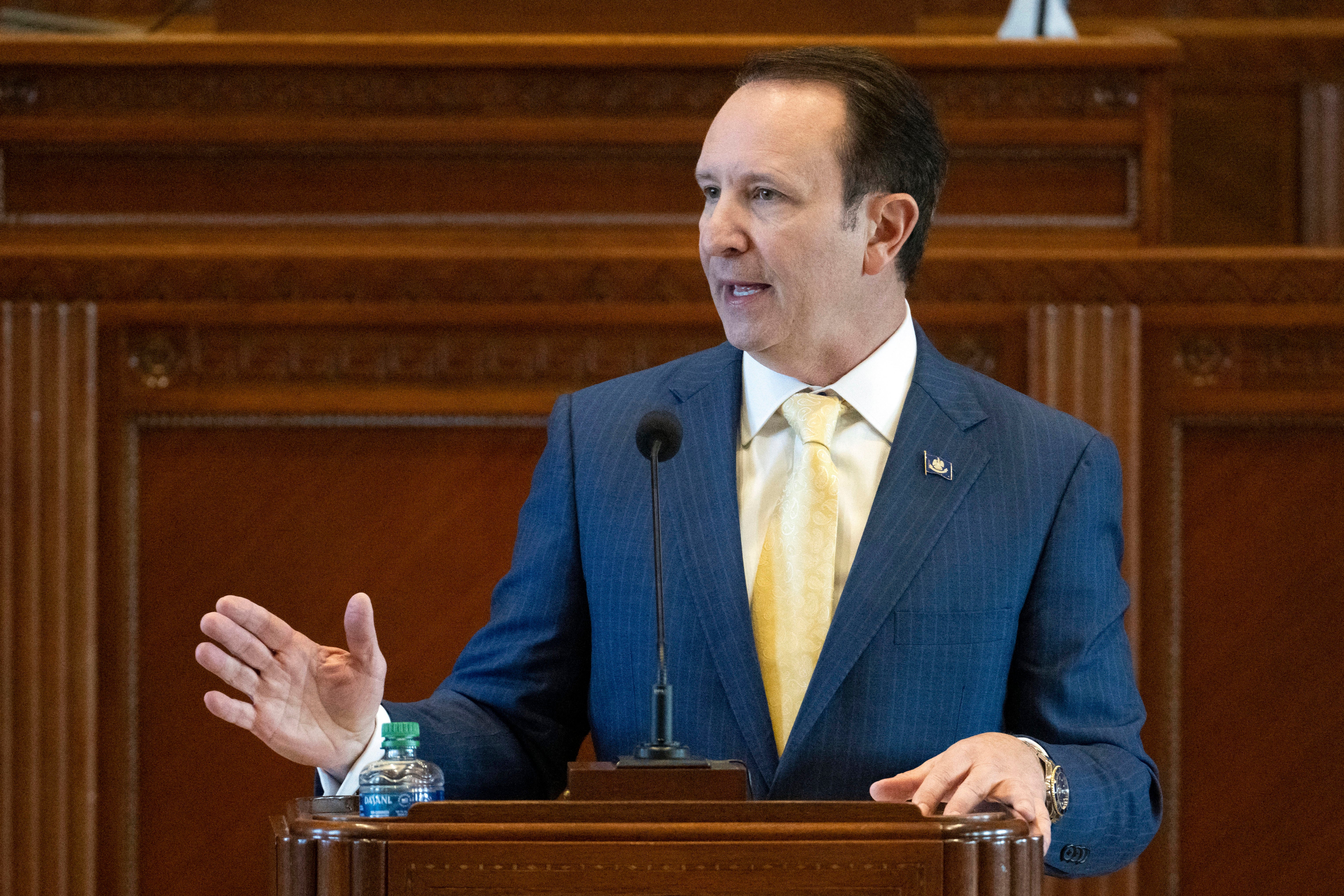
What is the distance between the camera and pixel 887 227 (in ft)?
7.32

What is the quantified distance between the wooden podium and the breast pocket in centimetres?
54

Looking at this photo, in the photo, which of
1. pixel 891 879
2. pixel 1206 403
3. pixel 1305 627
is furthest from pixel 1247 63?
pixel 891 879

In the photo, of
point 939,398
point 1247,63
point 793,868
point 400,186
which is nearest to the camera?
point 793,868

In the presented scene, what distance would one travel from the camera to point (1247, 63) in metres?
4.03

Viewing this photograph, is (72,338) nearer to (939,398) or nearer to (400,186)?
(400,186)

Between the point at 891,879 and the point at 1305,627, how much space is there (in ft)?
6.00

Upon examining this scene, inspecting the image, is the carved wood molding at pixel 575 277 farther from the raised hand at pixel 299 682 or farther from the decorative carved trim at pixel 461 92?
the raised hand at pixel 299 682

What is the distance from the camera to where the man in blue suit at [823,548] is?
201cm

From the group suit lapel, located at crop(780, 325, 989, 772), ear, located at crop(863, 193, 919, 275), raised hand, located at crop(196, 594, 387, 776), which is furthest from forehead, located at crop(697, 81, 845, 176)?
raised hand, located at crop(196, 594, 387, 776)

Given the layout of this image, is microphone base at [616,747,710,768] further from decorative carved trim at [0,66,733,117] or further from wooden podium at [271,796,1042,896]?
decorative carved trim at [0,66,733,117]

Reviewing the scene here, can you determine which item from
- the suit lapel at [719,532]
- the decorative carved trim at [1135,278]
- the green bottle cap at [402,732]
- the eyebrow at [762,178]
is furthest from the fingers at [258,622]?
the decorative carved trim at [1135,278]

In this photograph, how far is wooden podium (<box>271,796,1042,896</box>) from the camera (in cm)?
146

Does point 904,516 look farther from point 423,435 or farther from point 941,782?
point 423,435

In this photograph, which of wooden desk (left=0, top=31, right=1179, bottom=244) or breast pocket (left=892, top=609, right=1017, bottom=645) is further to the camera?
wooden desk (left=0, top=31, right=1179, bottom=244)
